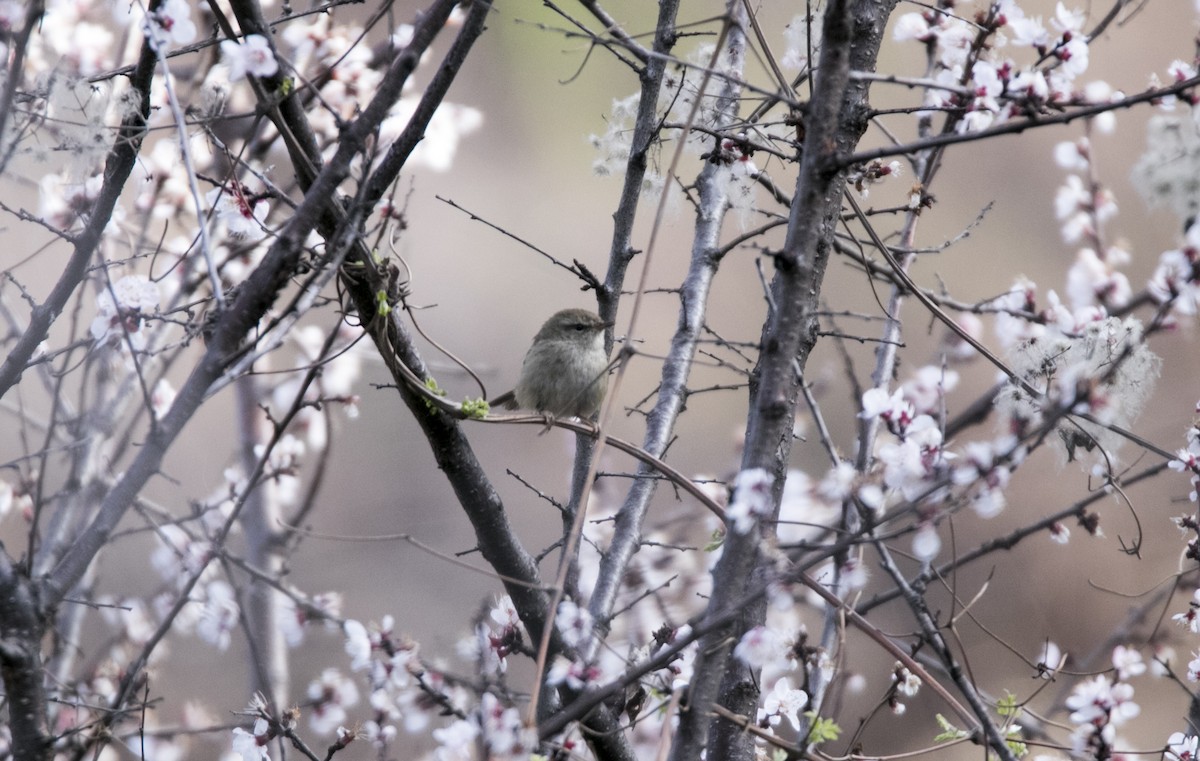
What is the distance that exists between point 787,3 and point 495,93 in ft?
8.47

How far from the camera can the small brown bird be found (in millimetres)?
3539

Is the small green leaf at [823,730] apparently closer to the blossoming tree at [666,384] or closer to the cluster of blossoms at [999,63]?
the blossoming tree at [666,384]

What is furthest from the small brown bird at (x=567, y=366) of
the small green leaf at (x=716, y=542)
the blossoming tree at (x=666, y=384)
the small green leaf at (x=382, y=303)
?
the small green leaf at (x=382, y=303)

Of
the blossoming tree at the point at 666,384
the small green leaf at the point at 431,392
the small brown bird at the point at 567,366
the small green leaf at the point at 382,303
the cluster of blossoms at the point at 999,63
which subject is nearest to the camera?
the blossoming tree at the point at 666,384

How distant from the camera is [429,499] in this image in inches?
284

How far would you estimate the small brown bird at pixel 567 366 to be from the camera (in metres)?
3.54

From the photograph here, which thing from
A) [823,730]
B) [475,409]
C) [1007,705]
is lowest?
[823,730]


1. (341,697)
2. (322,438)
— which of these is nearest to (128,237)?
(322,438)

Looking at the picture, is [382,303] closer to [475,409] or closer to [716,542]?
[475,409]

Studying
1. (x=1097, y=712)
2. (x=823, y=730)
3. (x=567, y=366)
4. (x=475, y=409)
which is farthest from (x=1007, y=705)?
(x=567, y=366)

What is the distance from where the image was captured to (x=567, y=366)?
355cm

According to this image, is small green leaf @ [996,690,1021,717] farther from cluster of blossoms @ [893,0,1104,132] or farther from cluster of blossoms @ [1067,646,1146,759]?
cluster of blossoms @ [893,0,1104,132]

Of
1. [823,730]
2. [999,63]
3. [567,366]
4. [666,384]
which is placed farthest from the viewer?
[567,366]

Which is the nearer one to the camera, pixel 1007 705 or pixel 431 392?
pixel 1007 705
